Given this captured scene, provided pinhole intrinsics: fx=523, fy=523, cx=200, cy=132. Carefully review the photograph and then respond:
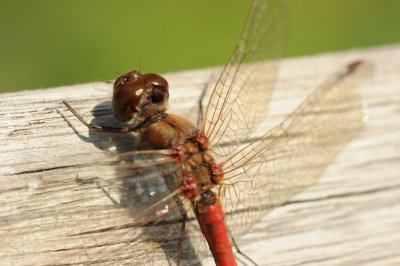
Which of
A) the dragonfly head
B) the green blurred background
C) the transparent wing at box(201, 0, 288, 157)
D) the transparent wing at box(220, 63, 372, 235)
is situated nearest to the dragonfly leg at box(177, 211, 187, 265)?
the transparent wing at box(220, 63, 372, 235)

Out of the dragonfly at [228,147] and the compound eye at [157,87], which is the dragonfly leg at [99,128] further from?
the compound eye at [157,87]

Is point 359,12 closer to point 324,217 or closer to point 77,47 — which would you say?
point 77,47

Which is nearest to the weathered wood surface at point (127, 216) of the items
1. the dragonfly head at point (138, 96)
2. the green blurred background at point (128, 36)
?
the dragonfly head at point (138, 96)

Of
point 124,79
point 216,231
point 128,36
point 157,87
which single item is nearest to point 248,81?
point 157,87

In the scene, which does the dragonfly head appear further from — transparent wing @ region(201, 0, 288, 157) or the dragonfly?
transparent wing @ region(201, 0, 288, 157)

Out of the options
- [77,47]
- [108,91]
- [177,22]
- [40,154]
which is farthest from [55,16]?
[40,154]

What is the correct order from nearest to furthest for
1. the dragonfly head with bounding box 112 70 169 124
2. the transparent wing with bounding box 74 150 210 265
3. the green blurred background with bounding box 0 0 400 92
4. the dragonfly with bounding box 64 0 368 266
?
the transparent wing with bounding box 74 150 210 265 → the dragonfly with bounding box 64 0 368 266 → the dragonfly head with bounding box 112 70 169 124 → the green blurred background with bounding box 0 0 400 92
